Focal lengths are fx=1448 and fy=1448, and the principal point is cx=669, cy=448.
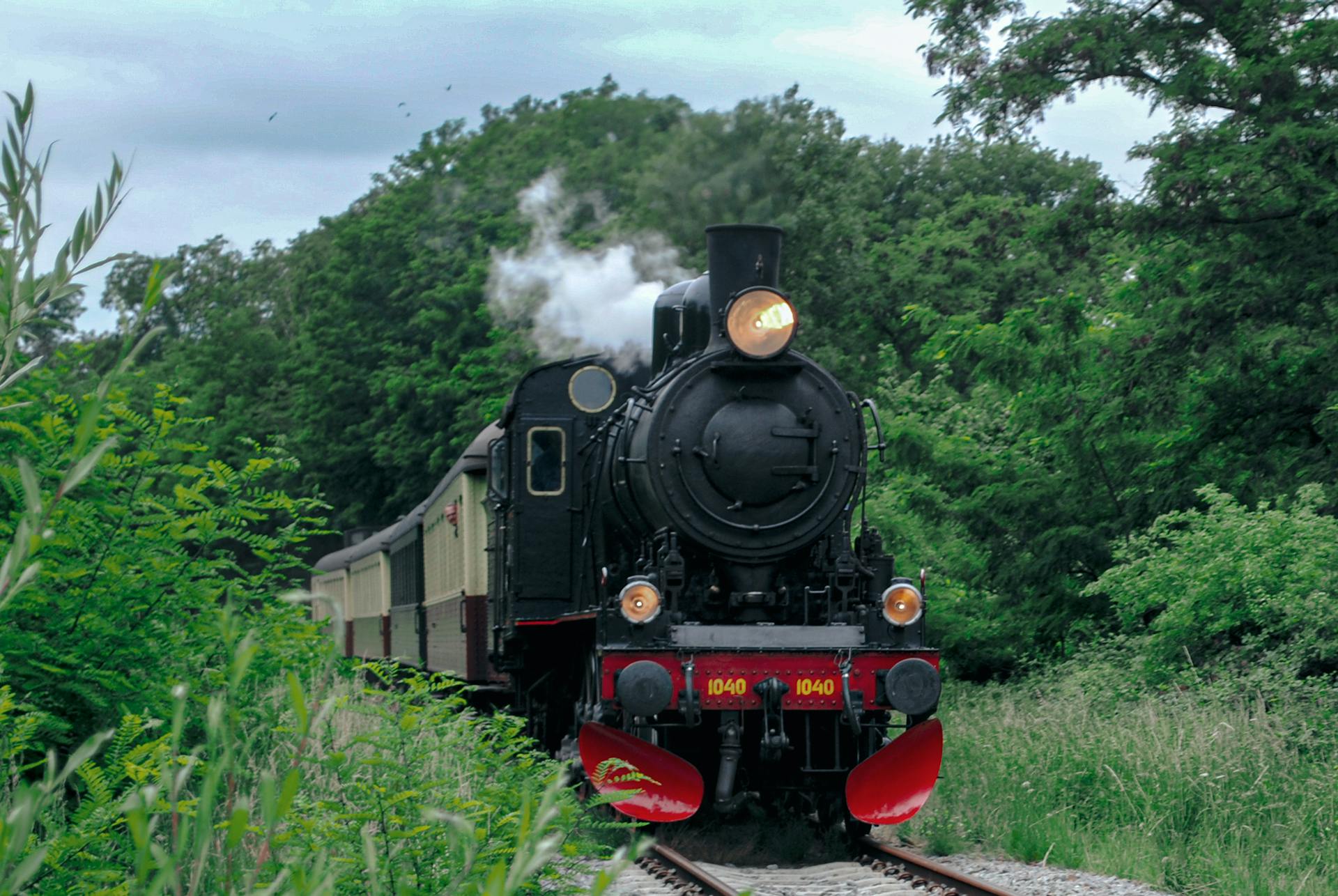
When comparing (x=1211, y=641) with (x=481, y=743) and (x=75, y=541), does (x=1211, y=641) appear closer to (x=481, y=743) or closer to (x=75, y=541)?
(x=481, y=743)

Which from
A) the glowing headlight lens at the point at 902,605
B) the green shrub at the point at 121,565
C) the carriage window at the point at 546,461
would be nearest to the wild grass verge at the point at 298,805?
the green shrub at the point at 121,565

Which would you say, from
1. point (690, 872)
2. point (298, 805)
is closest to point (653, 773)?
point (690, 872)

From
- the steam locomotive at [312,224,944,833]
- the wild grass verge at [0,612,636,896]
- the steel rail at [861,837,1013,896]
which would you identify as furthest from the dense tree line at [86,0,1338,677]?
the steel rail at [861,837,1013,896]

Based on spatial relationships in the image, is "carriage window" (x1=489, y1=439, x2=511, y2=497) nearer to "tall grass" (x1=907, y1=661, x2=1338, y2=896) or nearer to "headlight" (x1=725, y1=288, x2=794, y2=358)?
"headlight" (x1=725, y1=288, x2=794, y2=358)

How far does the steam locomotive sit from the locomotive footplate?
0.04ft

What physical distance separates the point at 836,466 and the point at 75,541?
13.5ft

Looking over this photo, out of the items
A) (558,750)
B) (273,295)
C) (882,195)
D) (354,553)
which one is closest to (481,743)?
(558,750)

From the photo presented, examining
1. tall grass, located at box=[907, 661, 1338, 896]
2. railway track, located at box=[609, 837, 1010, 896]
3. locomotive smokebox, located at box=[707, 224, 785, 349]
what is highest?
locomotive smokebox, located at box=[707, 224, 785, 349]

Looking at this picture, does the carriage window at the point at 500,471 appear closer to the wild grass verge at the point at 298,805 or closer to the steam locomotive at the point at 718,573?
the steam locomotive at the point at 718,573

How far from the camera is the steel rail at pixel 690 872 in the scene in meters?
6.37

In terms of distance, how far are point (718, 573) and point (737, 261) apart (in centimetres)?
178

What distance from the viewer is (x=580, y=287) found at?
1154 centimetres

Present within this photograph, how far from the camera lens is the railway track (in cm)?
653

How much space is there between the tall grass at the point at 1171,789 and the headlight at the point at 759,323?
2.83 meters
